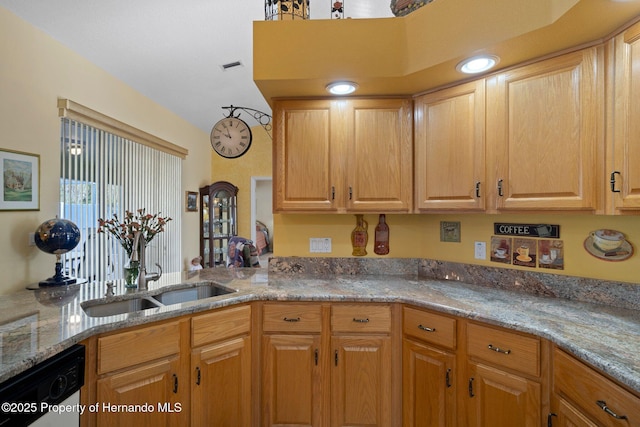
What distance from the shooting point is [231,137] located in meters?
4.11

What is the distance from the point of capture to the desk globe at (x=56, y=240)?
6.58 ft

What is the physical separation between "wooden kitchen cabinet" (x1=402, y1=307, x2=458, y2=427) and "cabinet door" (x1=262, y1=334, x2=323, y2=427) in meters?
0.49

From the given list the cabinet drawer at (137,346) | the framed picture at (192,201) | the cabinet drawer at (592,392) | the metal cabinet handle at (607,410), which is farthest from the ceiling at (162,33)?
the metal cabinet handle at (607,410)

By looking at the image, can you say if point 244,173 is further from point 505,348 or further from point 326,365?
point 505,348

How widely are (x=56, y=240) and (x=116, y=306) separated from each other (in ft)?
2.26

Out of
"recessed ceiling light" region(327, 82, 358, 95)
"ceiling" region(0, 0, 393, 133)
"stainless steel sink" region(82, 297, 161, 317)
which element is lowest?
"stainless steel sink" region(82, 297, 161, 317)

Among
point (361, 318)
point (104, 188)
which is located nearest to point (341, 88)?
point (361, 318)

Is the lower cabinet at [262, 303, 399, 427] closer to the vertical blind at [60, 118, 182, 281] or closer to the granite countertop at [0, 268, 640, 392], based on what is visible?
the granite countertop at [0, 268, 640, 392]

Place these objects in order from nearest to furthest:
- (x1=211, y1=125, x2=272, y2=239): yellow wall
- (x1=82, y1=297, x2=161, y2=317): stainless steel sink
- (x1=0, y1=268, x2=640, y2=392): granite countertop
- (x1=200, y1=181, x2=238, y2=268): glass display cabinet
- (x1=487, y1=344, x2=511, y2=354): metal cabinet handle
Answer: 1. (x1=0, y1=268, x2=640, y2=392): granite countertop
2. (x1=487, y1=344, x2=511, y2=354): metal cabinet handle
3. (x1=82, y1=297, x2=161, y2=317): stainless steel sink
4. (x1=200, y1=181, x2=238, y2=268): glass display cabinet
5. (x1=211, y1=125, x2=272, y2=239): yellow wall

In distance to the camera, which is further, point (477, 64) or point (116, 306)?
point (116, 306)

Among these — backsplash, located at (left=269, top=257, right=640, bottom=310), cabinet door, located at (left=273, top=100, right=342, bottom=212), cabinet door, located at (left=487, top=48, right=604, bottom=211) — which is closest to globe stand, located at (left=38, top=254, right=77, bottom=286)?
backsplash, located at (left=269, top=257, right=640, bottom=310)

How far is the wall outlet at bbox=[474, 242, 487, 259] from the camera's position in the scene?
2072mm

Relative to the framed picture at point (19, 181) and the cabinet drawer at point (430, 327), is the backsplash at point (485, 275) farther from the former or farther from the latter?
the framed picture at point (19, 181)

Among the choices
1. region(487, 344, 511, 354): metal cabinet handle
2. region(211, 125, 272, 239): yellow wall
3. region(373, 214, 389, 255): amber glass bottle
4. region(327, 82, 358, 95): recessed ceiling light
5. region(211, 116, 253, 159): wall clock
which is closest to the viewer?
region(487, 344, 511, 354): metal cabinet handle
